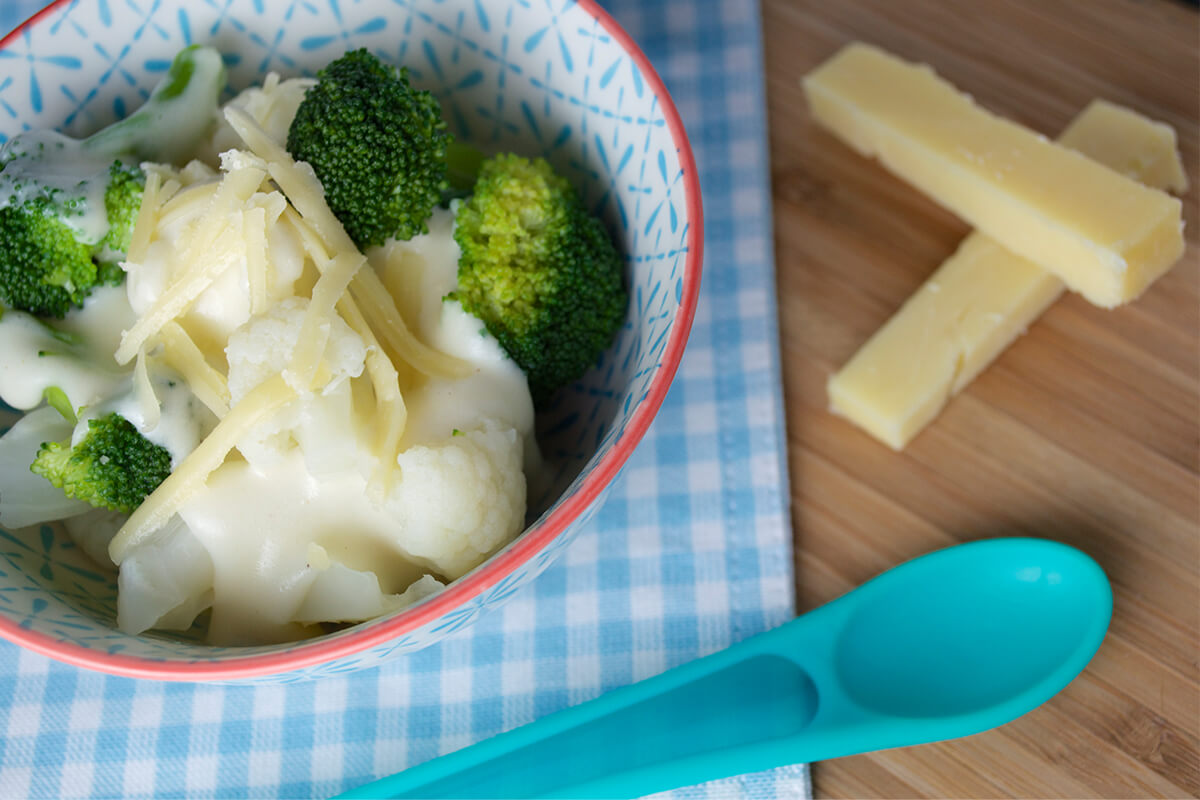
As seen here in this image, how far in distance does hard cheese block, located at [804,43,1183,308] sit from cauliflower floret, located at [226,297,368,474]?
0.82 metres

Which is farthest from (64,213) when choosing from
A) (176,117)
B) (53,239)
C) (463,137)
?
(463,137)

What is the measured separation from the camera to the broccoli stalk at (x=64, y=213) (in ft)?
3.28

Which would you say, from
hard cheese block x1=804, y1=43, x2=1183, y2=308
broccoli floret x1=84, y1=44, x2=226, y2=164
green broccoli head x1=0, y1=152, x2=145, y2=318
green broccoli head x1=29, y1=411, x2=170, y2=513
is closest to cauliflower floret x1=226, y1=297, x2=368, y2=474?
green broccoli head x1=29, y1=411, x2=170, y2=513

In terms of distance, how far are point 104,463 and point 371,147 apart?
→ 0.39 metres

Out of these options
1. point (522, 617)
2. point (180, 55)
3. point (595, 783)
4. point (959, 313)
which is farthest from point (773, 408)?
point (180, 55)

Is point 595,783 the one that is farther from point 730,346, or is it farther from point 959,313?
point 959,313

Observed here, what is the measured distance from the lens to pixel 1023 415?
4.05ft

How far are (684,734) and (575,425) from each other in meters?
0.35

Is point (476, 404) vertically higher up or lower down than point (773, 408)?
higher up

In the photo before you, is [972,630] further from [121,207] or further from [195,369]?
[121,207]

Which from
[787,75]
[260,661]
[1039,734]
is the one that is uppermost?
[260,661]

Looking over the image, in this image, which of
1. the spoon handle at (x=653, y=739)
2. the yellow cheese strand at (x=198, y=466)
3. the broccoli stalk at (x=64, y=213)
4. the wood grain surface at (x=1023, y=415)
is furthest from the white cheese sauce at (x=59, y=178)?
the wood grain surface at (x=1023, y=415)

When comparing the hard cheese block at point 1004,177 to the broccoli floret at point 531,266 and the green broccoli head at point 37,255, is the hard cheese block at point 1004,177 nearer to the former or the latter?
the broccoli floret at point 531,266

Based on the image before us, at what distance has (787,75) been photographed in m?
1.50
